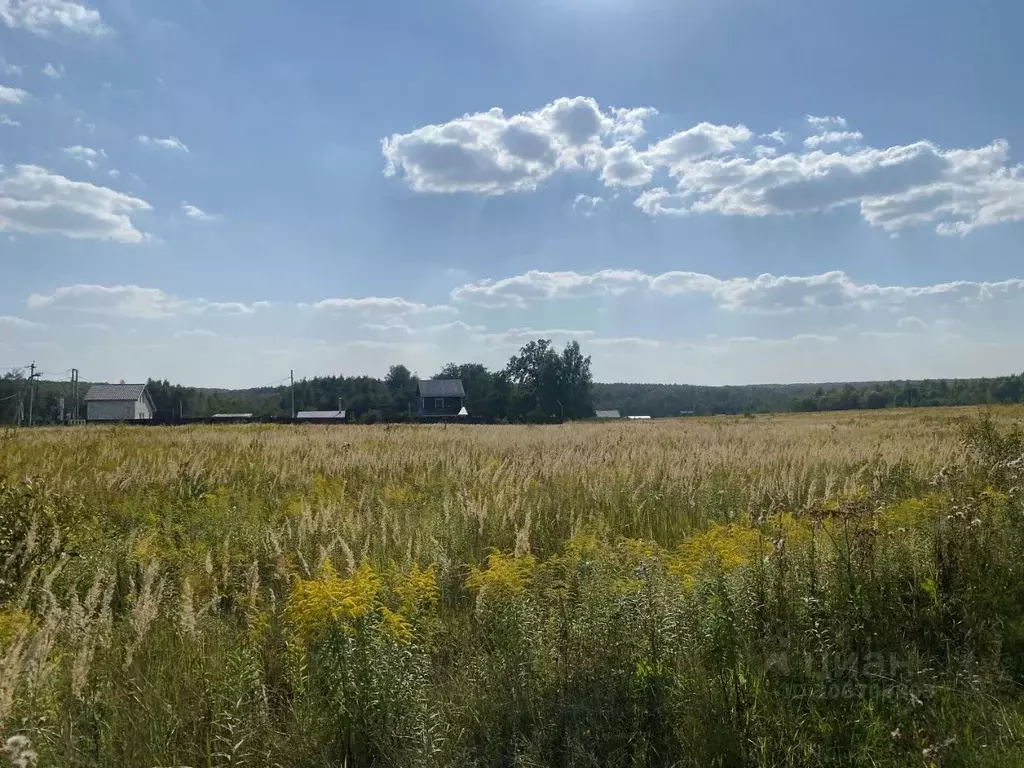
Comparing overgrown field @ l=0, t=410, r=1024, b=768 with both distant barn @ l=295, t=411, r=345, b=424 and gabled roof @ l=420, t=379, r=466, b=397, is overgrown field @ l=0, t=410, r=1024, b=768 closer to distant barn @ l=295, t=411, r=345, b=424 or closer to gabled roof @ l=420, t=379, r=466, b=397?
distant barn @ l=295, t=411, r=345, b=424

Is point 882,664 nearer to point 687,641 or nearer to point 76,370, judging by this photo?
point 687,641

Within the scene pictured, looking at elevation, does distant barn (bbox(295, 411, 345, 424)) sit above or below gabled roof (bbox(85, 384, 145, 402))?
below

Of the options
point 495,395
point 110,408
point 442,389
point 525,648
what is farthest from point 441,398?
point 525,648

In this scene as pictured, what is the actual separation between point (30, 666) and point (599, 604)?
305cm

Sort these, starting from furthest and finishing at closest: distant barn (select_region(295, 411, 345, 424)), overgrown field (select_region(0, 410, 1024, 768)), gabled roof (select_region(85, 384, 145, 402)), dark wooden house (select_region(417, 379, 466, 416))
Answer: dark wooden house (select_region(417, 379, 466, 416)) → gabled roof (select_region(85, 384, 145, 402)) → distant barn (select_region(295, 411, 345, 424)) → overgrown field (select_region(0, 410, 1024, 768))

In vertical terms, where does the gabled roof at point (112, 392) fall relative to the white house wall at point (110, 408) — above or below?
above

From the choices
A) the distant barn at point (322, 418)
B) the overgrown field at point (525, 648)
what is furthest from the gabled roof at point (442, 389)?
the overgrown field at point (525, 648)

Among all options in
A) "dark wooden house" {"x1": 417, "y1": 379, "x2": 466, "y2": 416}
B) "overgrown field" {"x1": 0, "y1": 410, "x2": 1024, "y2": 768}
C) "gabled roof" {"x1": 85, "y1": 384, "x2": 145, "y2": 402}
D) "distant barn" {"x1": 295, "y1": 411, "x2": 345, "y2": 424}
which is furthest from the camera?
"dark wooden house" {"x1": 417, "y1": 379, "x2": 466, "y2": 416}

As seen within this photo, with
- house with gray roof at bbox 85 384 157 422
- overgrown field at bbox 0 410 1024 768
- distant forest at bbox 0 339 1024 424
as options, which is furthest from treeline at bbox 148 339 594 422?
overgrown field at bbox 0 410 1024 768

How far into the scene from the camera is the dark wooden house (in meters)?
98.3

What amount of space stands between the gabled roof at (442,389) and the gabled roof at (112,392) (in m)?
41.5

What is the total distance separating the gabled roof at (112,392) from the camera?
298 ft

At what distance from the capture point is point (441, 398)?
9838cm

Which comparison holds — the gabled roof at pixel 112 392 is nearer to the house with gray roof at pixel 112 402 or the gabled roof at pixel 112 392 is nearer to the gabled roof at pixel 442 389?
the house with gray roof at pixel 112 402
